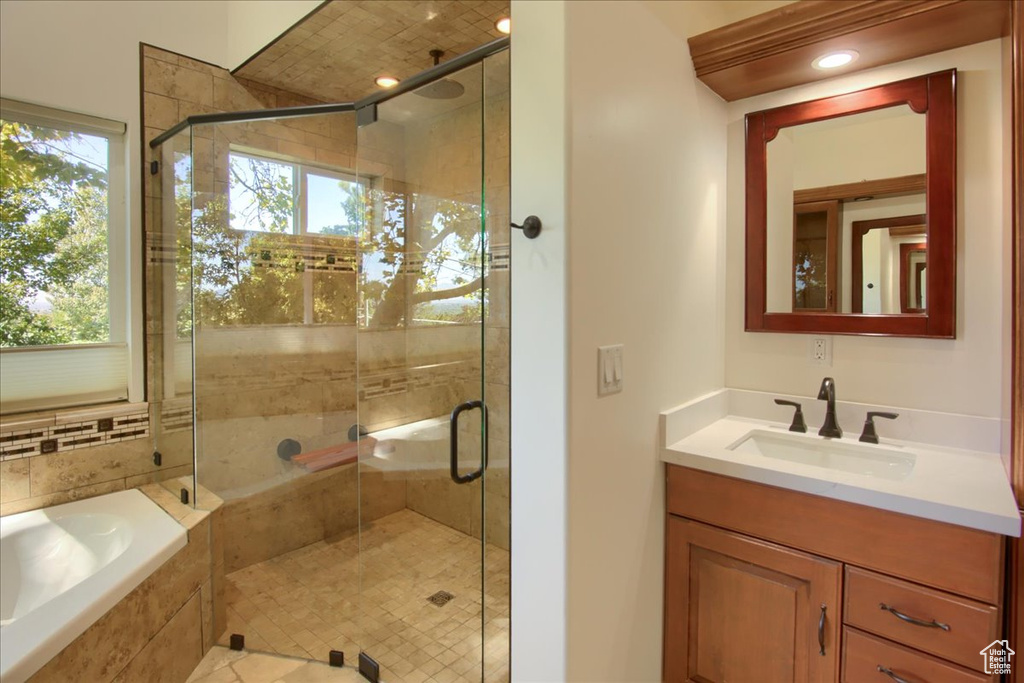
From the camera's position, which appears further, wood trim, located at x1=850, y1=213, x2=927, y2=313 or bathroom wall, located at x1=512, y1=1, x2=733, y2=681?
wood trim, located at x1=850, y1=213, x2=927, y2=313

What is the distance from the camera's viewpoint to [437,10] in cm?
Result: 200

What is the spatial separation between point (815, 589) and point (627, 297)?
92cm

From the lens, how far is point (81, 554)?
1.87 m

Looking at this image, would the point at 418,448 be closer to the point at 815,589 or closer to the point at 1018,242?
the point at 815,589

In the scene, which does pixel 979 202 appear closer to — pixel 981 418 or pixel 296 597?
pixel 981 418

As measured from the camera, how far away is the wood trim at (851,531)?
1098 mm

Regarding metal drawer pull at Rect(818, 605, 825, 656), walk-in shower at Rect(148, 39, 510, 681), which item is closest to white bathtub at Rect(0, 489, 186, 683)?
walk-in shower at Rect(148, 39, 510, 681)

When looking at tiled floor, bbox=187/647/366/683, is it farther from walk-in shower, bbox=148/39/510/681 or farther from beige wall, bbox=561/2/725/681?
beige wall, bbox=561/2/725/681

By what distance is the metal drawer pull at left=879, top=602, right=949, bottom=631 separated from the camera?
3.67 feet

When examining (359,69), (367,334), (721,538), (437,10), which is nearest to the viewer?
(721,538)

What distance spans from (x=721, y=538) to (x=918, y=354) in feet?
3.02

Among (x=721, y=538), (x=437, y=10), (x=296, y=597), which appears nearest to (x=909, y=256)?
(x=721, y=538)

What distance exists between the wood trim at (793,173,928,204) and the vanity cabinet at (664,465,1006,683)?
1.08m

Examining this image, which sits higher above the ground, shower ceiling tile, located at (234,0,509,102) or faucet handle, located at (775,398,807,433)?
shower ceiling tile, located at (234,0,509,102)
